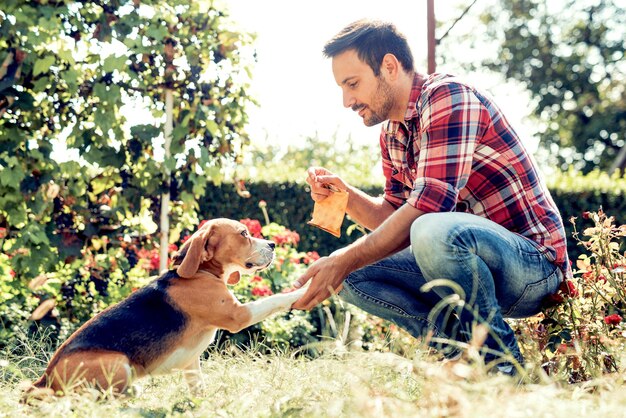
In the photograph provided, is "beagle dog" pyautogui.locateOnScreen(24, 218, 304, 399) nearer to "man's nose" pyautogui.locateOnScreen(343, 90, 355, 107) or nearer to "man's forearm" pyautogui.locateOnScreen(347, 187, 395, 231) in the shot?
"man's forearm" pyautogui.locateOnScreen(347, 187, 395, 231)

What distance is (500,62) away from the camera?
30.2 metres

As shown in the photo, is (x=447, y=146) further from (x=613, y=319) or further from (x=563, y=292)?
(x=613, y=319)

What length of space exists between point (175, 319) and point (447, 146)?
183cm

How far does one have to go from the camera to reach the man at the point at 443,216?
12.4 feet

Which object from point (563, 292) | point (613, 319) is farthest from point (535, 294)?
point (613, 319)

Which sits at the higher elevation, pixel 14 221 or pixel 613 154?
pixel 14 221

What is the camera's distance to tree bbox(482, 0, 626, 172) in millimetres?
28953

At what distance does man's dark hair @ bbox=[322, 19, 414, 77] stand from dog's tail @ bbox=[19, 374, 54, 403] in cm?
224

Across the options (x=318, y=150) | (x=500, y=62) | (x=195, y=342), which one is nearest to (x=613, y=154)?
(x=500, y=62)

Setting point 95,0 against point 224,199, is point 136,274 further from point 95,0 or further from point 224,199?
point 224,199

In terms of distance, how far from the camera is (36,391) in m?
3.81

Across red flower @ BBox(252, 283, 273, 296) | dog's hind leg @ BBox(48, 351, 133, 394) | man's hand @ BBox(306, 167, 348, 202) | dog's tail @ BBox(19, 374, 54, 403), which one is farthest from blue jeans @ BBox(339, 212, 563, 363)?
red flower @ BBox(252, 283, 273, 296)

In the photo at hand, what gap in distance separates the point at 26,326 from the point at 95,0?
2.68 meters

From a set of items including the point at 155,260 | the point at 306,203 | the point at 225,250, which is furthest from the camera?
the point at 306,203
